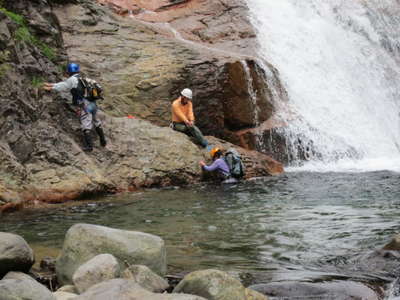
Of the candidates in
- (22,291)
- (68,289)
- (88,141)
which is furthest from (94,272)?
(88,141)

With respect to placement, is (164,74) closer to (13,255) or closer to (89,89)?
(89,89)

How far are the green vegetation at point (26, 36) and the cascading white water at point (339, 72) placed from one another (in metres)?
8.04

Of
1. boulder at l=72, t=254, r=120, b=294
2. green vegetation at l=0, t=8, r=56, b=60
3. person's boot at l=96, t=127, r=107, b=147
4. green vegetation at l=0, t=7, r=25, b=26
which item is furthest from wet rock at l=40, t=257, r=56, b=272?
green vegetation at l=0, t=7, r=25, b=26

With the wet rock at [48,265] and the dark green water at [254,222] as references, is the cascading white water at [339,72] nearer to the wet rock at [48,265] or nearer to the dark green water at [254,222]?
the dark green water at [254,222]

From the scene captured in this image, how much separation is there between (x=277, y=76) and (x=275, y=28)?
5.10 meters

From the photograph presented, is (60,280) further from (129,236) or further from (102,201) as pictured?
(102,201)

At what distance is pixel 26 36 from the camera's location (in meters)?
14.2

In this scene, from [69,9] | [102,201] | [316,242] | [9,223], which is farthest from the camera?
[69,9]

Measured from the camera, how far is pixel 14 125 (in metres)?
12.1

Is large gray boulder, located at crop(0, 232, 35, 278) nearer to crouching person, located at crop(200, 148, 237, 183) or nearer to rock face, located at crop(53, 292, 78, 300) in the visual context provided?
rock face, located at crop(53, 292, 78, 300)

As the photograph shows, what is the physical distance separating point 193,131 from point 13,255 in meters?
10.8

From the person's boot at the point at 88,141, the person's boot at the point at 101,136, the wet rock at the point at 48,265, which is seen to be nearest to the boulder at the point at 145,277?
the wet rock at the point at 48,265

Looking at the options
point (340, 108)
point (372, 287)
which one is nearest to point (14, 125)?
point (372, 287)

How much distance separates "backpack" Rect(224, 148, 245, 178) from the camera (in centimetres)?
1456
